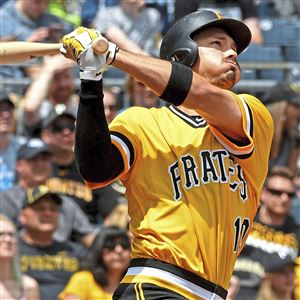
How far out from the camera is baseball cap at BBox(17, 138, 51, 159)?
285 inches

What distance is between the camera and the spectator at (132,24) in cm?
875

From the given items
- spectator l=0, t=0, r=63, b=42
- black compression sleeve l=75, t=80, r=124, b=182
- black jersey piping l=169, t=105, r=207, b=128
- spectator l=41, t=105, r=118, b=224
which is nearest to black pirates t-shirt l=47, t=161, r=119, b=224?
spectator l=41, t=105, r=118, b=224

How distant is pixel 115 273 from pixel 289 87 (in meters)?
2.90

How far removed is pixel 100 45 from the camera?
3.38m

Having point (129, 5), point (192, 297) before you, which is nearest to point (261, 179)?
point (192, 297)

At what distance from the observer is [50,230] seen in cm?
686

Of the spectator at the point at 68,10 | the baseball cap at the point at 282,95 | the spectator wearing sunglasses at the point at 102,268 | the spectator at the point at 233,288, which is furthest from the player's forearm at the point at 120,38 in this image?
the spectator at the point at 233,288

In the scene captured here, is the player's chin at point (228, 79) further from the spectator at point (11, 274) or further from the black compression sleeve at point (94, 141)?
the spectator at point (11, 274)

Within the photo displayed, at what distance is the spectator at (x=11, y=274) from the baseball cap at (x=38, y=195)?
37 cm

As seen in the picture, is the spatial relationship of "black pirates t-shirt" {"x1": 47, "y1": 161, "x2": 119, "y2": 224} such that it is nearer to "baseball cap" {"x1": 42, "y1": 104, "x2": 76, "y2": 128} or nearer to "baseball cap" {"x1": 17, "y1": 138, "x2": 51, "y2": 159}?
"baseball cap" {"x1": 17, "y1": 138, "x2": 51, "y2": 159}

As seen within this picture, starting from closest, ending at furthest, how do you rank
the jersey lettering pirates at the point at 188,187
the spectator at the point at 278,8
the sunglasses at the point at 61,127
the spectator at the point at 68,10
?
1. the jersey lettering pirates at the point at 188,187
2. the sunglasses at the point at 61,127
3. the spectator at the point at 68,10
4. the spectator at the point at 278,8

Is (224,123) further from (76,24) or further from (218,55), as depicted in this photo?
(76,24)

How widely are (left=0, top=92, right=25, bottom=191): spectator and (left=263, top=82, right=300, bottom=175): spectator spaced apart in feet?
7.68

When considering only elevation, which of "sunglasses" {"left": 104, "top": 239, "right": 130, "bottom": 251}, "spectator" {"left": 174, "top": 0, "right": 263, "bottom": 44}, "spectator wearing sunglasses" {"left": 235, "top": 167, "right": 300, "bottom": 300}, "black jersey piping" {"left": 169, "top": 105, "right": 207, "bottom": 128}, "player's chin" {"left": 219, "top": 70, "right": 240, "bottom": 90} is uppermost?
"player's chin" {"left": 219, "top": 70, "right": 240, "bottom": 90}
